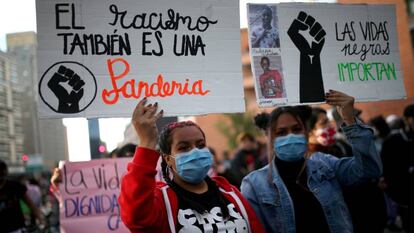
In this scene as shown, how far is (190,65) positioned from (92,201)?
79.9 inches

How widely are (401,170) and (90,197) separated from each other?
3.13 m

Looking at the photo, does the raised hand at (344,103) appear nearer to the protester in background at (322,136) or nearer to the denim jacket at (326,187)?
the denim jacket at (326,187)

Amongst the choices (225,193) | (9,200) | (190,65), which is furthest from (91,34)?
(9,200)

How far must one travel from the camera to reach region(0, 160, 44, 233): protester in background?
4973 mm

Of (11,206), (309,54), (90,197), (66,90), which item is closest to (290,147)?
(309,54)

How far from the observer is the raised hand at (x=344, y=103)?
2760 millimetres

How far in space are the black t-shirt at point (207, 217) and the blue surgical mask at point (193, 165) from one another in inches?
3.2

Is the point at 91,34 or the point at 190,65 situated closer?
the point at 91,34

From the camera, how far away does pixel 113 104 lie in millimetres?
2633

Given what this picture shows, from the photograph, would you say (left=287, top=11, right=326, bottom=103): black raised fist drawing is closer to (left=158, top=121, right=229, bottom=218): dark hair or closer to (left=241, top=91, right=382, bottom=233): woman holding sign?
(left=241, top=91, right=382, bottom=233): woman holding sign

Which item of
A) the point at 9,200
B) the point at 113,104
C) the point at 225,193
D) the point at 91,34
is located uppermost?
the point at 91,34

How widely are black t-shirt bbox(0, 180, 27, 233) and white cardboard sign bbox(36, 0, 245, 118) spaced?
3.03 m

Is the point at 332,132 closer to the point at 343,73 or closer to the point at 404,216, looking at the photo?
the point at 404,216

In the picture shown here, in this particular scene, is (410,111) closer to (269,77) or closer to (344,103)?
(344,103)
